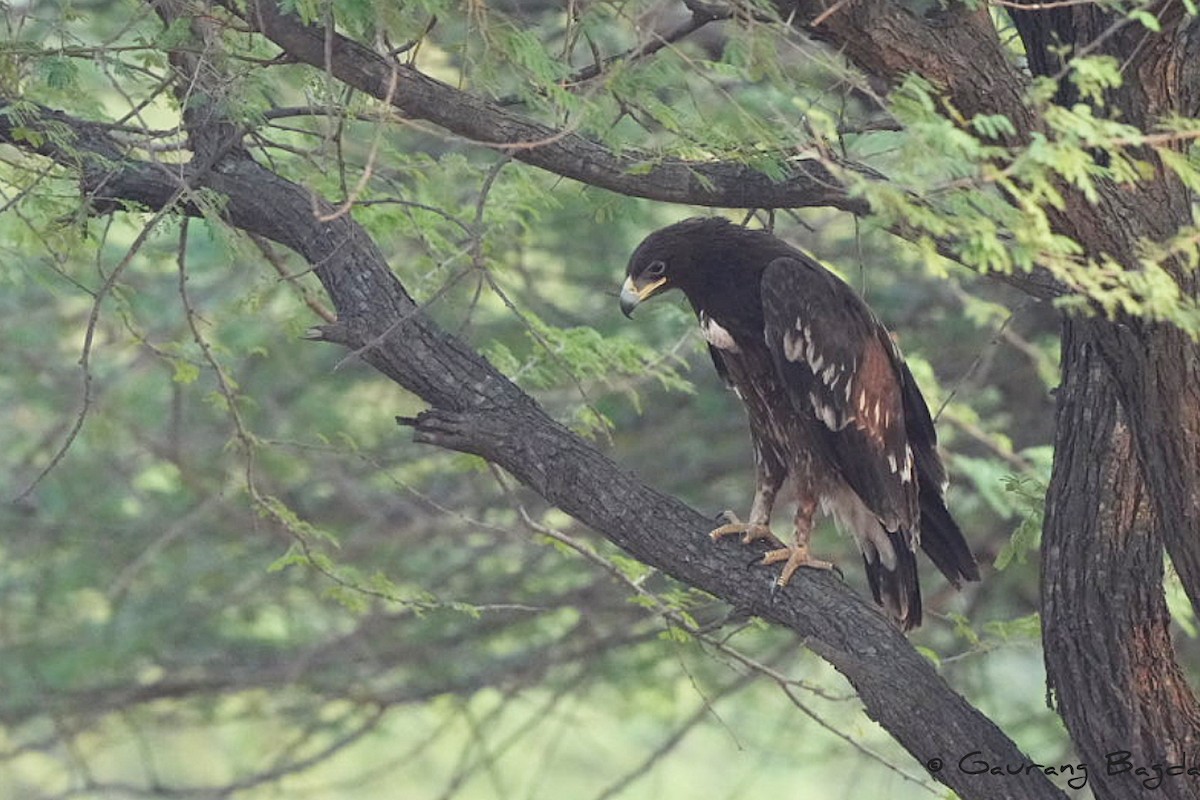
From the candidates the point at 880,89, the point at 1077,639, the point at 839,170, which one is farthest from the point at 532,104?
the point at 1077,639

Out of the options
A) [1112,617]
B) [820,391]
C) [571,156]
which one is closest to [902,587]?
[820,391]

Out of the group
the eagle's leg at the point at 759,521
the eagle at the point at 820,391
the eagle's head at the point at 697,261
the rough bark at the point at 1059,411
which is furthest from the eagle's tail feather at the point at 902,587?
the eagle's head at the point at 697,261

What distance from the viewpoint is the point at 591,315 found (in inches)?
330

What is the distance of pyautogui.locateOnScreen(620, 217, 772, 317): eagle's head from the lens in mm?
5293

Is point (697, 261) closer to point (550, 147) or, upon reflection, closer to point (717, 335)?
point (717, 335)

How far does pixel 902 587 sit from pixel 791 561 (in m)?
0.68

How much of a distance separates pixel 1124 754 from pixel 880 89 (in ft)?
5.30

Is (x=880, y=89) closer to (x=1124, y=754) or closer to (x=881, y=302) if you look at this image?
(x=1124, y=754)

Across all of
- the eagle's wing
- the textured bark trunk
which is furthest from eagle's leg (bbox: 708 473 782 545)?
the textured bark trunk

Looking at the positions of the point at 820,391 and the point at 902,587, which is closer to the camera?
the point at 820,391

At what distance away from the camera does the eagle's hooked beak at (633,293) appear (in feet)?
17.4

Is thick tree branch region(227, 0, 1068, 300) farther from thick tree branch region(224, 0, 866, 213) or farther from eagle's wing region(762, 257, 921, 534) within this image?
eagle's wing region(762, 257, 921, 534)

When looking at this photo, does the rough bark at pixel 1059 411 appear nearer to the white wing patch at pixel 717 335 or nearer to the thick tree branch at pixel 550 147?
the thick tree branch at pixel 550 147

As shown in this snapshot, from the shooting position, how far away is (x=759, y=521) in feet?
17.3
